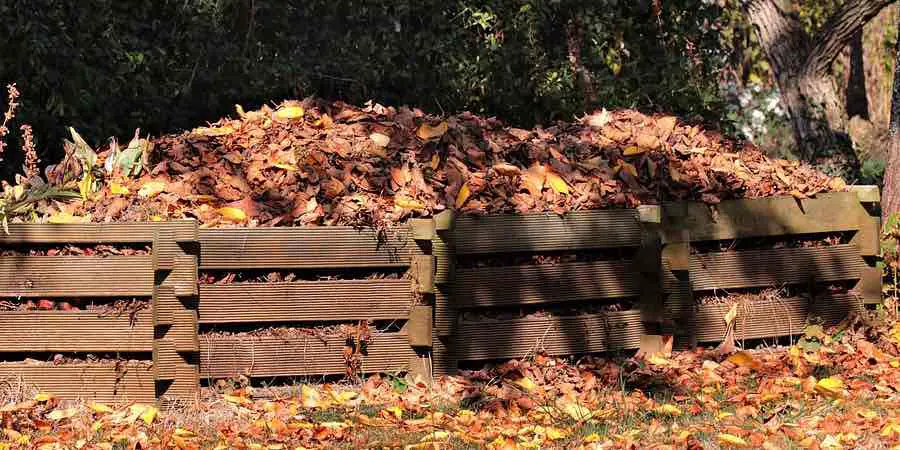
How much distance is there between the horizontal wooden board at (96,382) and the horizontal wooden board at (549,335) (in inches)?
69.3

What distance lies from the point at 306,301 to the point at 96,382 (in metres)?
1.22

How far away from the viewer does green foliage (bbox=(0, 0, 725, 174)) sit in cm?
1055

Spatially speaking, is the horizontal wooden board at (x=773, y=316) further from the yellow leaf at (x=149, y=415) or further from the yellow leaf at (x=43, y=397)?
the yellow leaf at (x=43, y=397)

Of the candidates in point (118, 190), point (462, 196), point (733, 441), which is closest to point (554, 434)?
point (733, 441)

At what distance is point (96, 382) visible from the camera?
21.2 ft

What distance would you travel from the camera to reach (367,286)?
6.72m

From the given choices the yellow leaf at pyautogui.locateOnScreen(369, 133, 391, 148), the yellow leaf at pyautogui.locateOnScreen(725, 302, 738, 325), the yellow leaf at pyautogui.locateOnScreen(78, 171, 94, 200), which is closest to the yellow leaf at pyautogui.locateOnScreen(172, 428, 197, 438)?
the yellow leaf at pyautogui.locateOnScreen(78, 171, 94, 200)

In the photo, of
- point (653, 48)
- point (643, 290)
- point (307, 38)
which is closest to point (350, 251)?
point (643, 290)

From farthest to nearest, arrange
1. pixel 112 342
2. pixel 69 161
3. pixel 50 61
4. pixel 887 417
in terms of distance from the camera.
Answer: pixel 50 61
pixel 69 161
pixel 112 342
pixel 887 417

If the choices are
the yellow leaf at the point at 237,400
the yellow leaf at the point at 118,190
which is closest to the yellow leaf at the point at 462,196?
the yellow leaf at the point at 237,400

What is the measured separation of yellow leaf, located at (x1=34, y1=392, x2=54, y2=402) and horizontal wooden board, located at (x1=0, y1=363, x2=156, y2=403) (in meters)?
0.04

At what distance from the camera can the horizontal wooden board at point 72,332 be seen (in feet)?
21.2

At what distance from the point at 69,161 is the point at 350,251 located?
80.5 inches

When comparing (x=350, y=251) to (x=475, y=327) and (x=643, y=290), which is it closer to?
(x=475, y=327)
